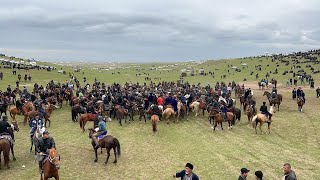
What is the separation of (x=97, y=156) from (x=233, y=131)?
1097 centimetres

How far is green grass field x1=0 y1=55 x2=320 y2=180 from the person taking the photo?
54.8ft

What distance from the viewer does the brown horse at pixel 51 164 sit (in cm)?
1340

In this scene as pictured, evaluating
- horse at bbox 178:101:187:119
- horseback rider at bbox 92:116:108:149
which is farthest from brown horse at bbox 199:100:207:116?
horseback rider at bbox 92:116:108:149

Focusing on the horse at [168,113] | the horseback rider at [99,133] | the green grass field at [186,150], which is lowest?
the green grass field at [186,150]

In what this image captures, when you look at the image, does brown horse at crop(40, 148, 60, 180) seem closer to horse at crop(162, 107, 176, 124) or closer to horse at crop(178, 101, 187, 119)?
horse at crop(162, 107, 176, 124)

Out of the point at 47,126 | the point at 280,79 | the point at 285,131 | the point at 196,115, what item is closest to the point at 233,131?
the point at 285,131

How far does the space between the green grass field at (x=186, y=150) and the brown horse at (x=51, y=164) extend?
2.24 meters

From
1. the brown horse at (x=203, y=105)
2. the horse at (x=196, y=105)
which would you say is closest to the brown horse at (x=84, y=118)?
the horse at (x=196, y=105)

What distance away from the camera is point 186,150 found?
20484 mm

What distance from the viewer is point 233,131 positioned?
25156mm

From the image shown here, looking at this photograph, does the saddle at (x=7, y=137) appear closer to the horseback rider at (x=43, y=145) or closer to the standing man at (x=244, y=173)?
the horseback rider at (x=43, y=145)

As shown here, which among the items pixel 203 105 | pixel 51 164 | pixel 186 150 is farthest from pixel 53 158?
pixel 203 105

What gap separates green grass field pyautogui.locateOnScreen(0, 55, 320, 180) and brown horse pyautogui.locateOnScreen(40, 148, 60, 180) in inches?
88.2

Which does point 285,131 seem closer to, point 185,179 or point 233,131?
point 233,131
